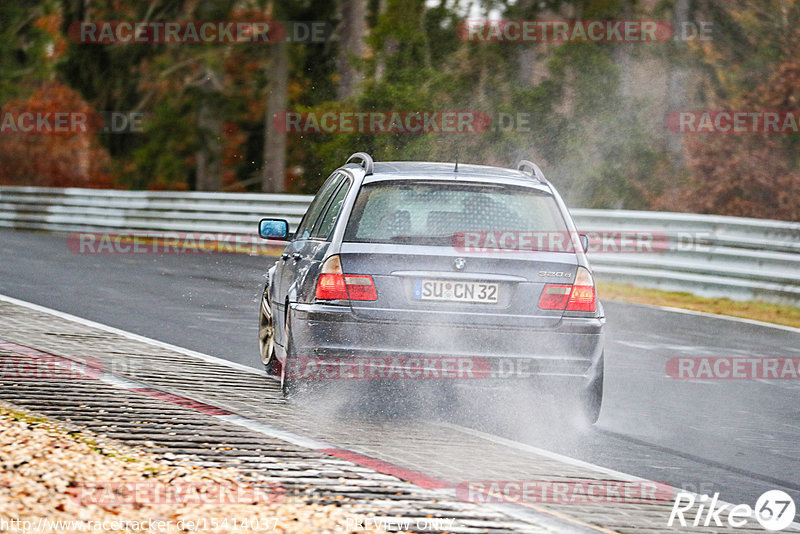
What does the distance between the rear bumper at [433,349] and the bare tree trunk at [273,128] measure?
1079 inches

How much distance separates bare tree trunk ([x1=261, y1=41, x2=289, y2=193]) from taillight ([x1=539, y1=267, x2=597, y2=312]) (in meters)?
27.4

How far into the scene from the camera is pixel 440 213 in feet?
27.1

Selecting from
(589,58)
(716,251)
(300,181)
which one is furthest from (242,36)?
(716,251)

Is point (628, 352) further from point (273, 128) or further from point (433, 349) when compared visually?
point (273, 128)

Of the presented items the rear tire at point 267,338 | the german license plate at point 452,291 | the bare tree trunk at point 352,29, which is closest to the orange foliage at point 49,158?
the bare tree trunk at point 352,29

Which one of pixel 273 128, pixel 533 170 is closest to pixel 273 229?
pixel 533 170

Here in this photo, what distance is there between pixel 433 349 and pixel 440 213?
36.7 inches

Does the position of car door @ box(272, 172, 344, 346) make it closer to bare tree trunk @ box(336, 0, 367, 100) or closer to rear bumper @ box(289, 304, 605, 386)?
rear bumper @ box(289, 304, 605, 386)

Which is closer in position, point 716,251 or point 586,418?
point 586,418

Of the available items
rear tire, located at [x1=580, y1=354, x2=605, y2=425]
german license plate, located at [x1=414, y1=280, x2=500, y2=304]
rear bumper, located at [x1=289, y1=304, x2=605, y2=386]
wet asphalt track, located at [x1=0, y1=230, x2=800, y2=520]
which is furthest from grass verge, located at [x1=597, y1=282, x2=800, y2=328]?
german license plate, located at [x1=414, y1=280, x2=500, y2=304]

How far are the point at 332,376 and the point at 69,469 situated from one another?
7.43 feet

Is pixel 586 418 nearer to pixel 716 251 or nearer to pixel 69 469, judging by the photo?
pixel 69 469

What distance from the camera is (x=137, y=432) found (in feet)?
23.2

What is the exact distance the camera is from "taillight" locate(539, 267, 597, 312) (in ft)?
26.3
